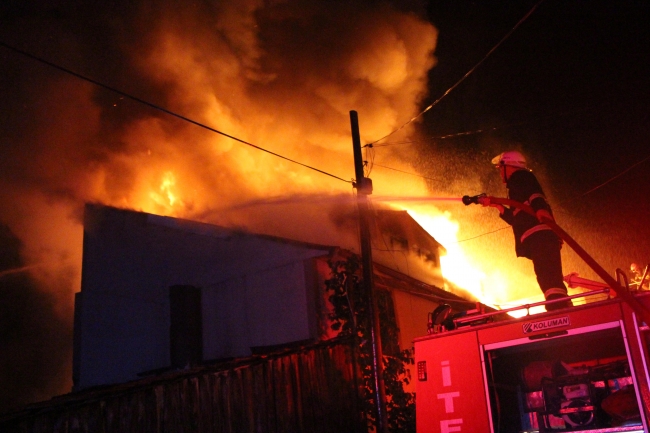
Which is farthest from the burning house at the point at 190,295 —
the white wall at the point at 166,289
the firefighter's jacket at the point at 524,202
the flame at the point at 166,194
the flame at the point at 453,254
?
the firefighter's jacket at the point at 524,202

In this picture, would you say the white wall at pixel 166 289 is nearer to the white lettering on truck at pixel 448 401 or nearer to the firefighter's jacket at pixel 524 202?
the firefighter's jacket at pixel 524 202

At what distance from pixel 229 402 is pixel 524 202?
430 centimetres

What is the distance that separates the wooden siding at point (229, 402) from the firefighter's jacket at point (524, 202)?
3.84 m

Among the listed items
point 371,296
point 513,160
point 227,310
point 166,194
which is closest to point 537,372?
point 513,160

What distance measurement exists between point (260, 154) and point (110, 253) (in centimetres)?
569

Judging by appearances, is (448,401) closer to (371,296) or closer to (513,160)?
(513,160)

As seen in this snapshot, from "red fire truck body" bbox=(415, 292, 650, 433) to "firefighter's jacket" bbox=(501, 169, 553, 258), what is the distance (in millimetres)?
1353

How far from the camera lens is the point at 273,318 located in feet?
40.7

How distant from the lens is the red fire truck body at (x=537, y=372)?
449 cm

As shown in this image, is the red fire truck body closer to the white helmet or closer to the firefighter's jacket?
the firefighter's jacket

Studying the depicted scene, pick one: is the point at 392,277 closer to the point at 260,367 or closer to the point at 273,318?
the point at 273,318

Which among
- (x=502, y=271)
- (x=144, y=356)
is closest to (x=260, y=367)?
(x=144, y=356)

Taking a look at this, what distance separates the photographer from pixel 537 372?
5.06 meters

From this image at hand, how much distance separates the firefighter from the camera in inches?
232
